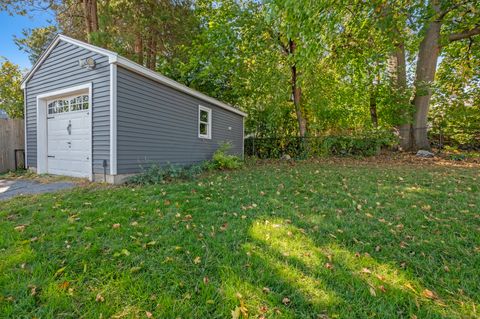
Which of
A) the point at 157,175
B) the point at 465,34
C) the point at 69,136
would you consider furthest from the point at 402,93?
the point at 69,136

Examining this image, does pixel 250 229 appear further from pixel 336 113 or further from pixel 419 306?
pixel 336 113

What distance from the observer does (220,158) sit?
7.99 m

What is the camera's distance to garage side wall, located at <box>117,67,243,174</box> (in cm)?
536

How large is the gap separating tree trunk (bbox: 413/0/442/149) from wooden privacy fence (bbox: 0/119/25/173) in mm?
15531

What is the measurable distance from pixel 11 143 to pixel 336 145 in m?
12.6

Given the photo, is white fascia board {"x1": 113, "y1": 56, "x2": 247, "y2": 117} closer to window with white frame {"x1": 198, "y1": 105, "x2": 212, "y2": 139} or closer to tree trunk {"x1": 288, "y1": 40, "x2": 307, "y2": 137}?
window with white frame {"x1": 198, "y1": 105, "x2": 212, "y2": 139}

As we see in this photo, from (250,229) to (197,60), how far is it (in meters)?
9.75

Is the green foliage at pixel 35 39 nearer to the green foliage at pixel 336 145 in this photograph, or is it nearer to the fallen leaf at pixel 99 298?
the green foliage at pixel 336 145

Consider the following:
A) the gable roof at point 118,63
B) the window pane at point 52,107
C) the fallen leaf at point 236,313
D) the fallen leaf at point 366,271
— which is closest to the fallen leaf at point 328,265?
the fallen leaf at point 366,271

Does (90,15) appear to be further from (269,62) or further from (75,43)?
→ (269,62)

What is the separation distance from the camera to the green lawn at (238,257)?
160 cm

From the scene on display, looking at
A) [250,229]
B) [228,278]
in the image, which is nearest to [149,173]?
[250,229]

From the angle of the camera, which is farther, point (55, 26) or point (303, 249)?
point (55, 26)

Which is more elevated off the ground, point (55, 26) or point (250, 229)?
point (55, 26)
